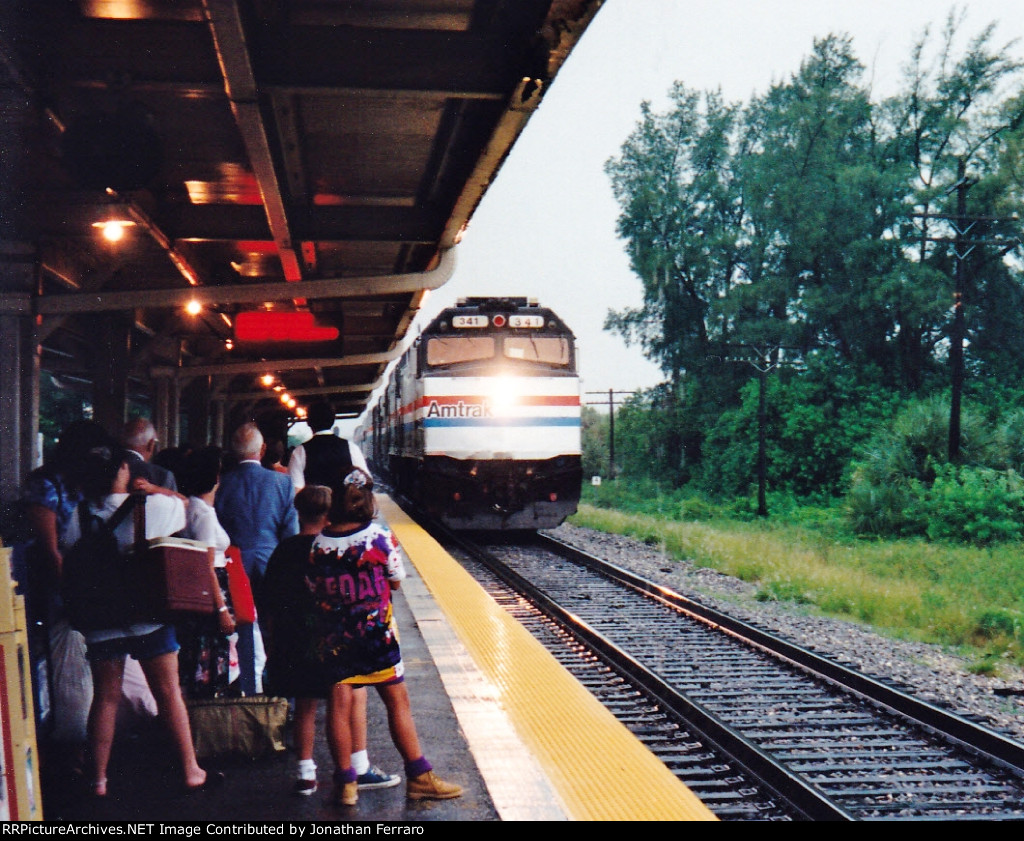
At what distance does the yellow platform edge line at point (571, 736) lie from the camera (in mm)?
4465

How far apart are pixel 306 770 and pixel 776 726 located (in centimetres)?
347

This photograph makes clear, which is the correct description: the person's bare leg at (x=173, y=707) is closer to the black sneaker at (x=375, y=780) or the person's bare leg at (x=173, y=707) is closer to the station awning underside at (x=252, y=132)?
the black sneaker at (x=375, y=780)

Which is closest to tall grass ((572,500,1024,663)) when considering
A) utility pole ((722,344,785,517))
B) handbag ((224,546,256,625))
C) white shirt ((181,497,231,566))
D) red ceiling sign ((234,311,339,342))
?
utility pole ((722,344,785,517))

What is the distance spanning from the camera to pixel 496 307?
652 inches

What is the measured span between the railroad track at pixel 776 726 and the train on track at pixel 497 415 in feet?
17.7

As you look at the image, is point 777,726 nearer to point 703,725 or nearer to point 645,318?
point 703,725

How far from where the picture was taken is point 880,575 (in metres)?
15.9

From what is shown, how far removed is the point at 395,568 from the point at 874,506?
19590mm

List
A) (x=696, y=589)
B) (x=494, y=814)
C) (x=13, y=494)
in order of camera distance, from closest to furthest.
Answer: (x=494, y=814)
(x=13, y=494)
(x=696, y=589)

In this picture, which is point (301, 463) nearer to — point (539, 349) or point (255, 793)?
point (255, 793)

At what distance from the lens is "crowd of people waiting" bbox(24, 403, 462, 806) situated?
4.21 meters

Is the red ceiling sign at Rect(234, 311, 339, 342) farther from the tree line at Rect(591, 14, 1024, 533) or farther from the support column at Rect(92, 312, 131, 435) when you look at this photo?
the tree line at Rect(591, 14, 1024, 533)

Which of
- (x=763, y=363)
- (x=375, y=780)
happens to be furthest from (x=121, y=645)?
(x=763, y=363)

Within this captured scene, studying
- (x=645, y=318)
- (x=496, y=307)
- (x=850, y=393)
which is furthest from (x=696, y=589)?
(x=645, y=318)
